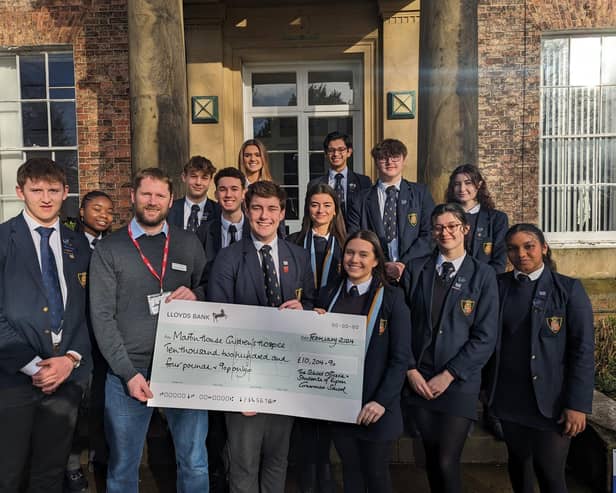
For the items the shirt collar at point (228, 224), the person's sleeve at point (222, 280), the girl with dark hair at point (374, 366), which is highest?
the shirt collar at point (228, 224)

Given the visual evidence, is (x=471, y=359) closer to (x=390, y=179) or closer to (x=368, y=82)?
(x=390, y=179)

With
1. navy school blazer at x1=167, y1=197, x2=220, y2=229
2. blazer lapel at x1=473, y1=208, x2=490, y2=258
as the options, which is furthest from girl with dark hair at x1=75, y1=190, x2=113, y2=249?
blazer lapel at x1=473, y1=208, x2=490, y2=258

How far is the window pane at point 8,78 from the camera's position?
9188 millimetres

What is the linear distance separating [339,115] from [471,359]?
275 inches

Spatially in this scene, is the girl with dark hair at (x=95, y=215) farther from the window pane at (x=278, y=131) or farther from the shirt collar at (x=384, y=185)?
the window pane at (x=278, y=131)

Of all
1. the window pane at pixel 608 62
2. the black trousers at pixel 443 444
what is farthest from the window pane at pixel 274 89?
the black trousers at pixel 443 444

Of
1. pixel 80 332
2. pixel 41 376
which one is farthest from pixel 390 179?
pixel 41 376

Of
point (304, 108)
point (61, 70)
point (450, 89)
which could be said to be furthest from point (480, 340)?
point (61, 70)

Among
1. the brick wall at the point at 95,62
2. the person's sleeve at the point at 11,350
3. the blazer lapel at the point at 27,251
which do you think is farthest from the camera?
the brick wall at the point at 95,62

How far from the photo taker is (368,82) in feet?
29.1

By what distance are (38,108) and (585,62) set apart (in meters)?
9.34

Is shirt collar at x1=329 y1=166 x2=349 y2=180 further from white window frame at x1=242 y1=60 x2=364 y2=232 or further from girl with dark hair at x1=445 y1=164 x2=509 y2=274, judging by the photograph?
white window frame at x1=242 y1=60 x2=364 y2=232

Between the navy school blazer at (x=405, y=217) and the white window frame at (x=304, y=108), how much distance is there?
4.92 m

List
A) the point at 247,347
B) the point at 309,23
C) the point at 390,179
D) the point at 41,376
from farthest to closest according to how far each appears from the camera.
Answer: the point at 309,23, the point at 390,179, the point at 247,347, the point at 41,376
